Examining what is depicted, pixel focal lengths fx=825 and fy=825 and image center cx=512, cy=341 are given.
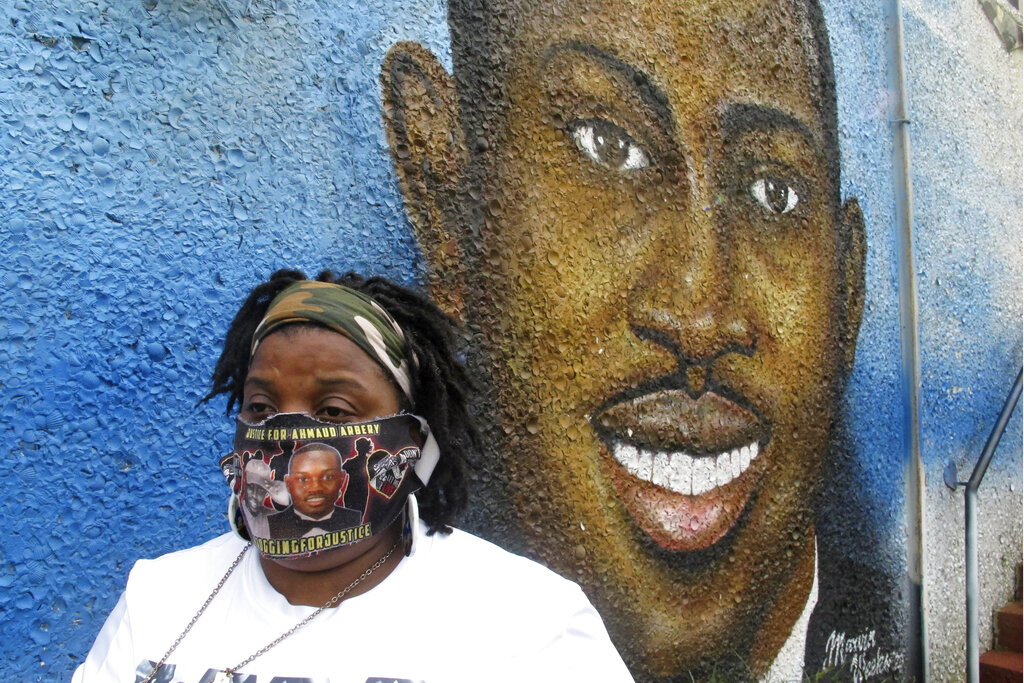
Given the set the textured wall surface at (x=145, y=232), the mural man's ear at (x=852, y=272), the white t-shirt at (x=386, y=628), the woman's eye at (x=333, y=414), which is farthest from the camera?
the mural man's ear at (x=852, y=272)

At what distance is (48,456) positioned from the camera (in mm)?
1617

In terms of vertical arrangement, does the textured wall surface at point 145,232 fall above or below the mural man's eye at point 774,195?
below

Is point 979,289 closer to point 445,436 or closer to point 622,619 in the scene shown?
point 622,619

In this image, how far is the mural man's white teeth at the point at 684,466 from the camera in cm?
253

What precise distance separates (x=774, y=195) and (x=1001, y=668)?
2.54 meters

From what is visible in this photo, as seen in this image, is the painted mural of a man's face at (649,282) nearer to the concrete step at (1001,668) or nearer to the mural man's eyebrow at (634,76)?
the mural man's eyebrow at (634,76)

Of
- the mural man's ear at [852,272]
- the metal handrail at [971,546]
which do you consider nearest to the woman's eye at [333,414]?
the mural man's ear at [852,272]

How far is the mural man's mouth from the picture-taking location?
2520 millimetres

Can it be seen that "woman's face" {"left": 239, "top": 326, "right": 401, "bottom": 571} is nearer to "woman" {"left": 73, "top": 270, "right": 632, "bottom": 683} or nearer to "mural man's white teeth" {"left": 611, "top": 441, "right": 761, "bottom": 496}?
"woman" {"left": 73, "top": 270, "right": 632, "bottom": 683}

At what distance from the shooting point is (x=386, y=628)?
4.03 feet

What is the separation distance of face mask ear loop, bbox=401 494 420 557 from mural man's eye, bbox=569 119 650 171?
1.45m

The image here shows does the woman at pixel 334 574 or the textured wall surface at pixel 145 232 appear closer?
the woman at pixel 334 574
